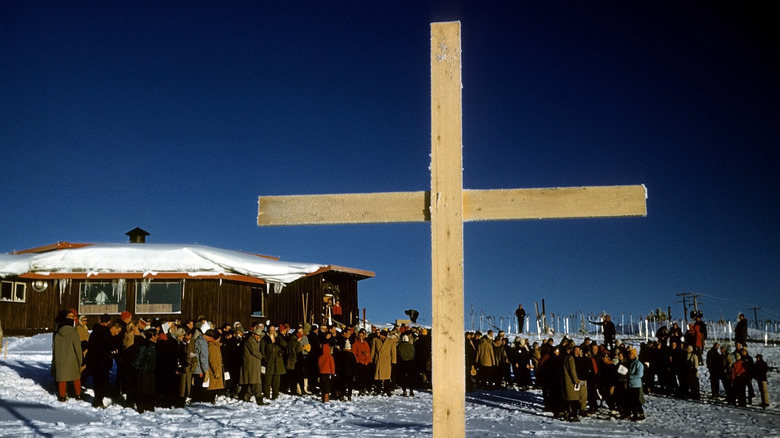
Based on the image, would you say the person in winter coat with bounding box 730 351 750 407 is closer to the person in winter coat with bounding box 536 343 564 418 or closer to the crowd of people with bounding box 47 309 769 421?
the crowd of people with bounding box 47 309 769 421

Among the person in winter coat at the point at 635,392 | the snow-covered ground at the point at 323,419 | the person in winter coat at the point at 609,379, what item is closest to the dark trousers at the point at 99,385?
the snow-covered ground at the point at 323,419

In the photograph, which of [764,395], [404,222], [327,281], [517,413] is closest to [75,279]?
[327,281]

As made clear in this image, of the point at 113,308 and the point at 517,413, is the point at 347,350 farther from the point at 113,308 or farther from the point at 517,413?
the point at 113,308

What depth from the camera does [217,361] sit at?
48.8 ft

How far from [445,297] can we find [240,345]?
13686 millimetres

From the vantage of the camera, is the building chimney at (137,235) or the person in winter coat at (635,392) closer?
the person in winter coat at (635,392)

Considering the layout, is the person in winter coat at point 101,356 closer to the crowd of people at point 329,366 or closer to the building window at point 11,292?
the crowd of people at point 329,366

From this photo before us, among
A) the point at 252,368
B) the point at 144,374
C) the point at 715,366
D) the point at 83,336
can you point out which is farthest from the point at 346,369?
the point at 715,366

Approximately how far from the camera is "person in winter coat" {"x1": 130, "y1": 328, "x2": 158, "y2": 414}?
13.0 metres

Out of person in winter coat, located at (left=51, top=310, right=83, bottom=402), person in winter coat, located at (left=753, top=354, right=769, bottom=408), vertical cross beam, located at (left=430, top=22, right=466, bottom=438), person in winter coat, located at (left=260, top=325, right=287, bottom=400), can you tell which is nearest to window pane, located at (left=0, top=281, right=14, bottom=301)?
person in winter coat, located at (left=51, top=310, right=83, bottom=402)

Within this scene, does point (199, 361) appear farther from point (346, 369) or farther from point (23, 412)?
point (346, 369)

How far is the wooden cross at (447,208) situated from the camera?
9.55 feet

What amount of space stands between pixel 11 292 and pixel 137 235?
8.71m

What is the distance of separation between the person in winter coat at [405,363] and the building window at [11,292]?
52.5ft
